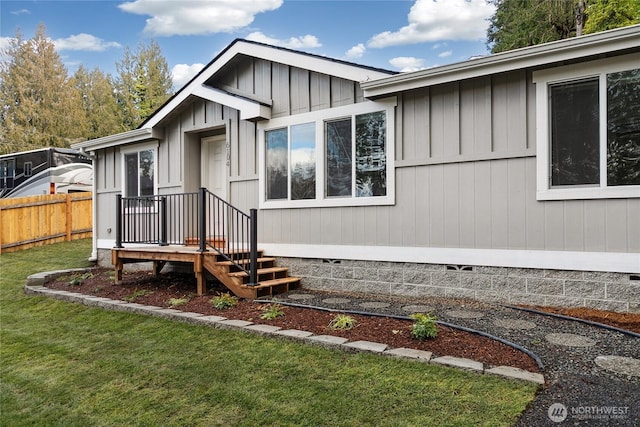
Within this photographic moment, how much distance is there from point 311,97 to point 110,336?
4.12 meters

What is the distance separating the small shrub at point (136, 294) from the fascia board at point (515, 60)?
4102 millimetres

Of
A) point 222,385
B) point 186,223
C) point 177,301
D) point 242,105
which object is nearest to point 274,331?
point 222,385

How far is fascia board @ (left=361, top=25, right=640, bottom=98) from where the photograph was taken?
397 cm

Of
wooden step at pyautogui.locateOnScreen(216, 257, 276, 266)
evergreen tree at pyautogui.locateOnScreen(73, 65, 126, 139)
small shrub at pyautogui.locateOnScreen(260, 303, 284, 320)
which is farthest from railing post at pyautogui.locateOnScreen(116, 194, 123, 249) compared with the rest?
evergreen tree at pyautogui.locateOnScreen(73, 65, 126, 139)

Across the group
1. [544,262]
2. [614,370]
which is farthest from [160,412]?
[544,262]

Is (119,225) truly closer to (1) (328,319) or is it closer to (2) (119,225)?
(2) (119,225)

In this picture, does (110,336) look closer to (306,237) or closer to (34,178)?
(306,237)

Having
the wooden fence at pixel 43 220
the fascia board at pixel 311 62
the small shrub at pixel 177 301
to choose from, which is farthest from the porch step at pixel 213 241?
the wooden fence at pixel 43 220

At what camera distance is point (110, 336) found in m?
4.30

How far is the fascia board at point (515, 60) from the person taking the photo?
13.0 ft

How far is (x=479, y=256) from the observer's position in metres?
4.94

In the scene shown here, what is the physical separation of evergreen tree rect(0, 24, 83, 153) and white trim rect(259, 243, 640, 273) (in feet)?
71.9

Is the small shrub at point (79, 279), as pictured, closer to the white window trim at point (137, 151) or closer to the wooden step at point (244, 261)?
the white window trim at point (137, 151)

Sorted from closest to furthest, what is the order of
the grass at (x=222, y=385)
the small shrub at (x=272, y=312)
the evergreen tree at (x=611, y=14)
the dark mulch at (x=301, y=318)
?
the grass at (x=222, y=385)
the dark mulch at (x=301, y=318)
the small shrub at (x=272, y=312)
the evergreen tree at (x=611, y=14)
